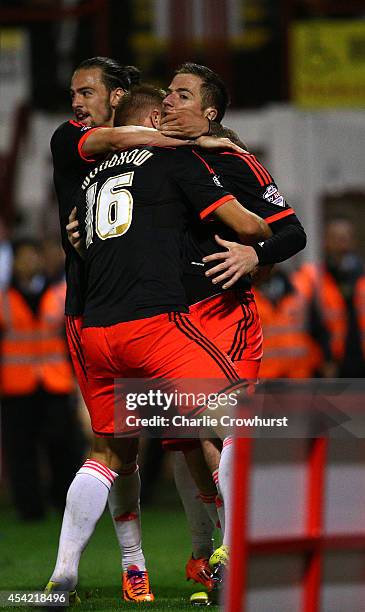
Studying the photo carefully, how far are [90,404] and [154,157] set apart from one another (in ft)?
3.39

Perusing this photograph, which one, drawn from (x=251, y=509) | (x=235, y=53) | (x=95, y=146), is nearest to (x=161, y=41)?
(x=235, y=53)

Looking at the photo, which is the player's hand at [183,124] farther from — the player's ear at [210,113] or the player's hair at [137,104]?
the player's hair at [137,104]

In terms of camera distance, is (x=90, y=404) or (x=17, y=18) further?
(x=17, y=18)

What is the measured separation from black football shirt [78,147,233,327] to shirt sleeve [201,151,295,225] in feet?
0.66

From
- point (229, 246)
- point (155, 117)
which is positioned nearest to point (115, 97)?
point (155, 117)

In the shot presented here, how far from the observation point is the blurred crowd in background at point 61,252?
11.6m

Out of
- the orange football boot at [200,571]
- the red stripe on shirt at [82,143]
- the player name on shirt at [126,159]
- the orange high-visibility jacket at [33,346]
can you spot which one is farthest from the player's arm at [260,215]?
the orange high-visibility jacket at [33,346]

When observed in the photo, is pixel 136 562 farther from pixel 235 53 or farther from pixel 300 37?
pixel 235 53

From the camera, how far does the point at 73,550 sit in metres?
5.55

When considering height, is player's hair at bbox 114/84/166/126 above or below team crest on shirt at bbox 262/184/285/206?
above

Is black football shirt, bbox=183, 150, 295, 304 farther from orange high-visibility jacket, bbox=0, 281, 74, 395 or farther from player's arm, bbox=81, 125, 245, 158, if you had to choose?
orange high-visibility jacket, bbox=0, 281, 74, 395

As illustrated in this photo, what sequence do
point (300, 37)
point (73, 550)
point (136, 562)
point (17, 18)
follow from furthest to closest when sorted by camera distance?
1. point (17, 18)
2. point (300, 37)
3. point (136, 562)
4. point (73, 550)

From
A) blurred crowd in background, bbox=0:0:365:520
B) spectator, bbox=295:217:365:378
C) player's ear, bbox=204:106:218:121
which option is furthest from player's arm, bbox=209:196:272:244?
spectator, bbox=295:217:365:378

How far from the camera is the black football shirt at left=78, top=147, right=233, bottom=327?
5562 mm
